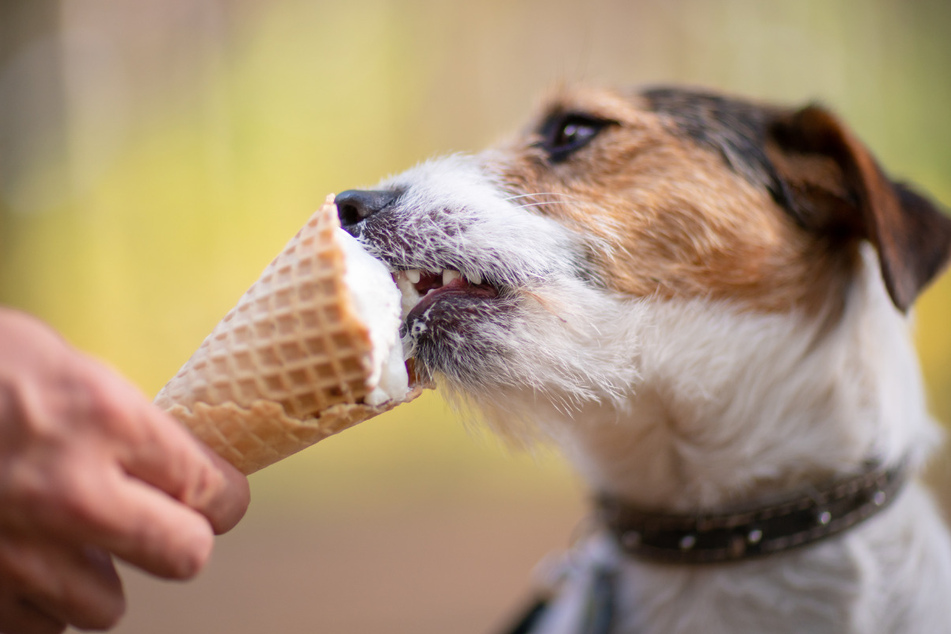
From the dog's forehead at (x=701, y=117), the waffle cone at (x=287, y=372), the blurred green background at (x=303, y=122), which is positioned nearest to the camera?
the waffle cone at (x=287, y=372)

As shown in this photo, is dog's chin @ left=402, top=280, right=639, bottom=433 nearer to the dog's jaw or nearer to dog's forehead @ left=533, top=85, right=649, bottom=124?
the dog's jaw

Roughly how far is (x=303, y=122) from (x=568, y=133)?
5.95 meters

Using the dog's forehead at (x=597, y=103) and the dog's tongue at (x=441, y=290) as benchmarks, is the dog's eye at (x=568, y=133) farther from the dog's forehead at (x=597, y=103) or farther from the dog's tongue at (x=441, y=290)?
the dog's tongue at (x=441, y=290)

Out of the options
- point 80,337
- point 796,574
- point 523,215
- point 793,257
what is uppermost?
point 523,215

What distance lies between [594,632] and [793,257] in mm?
1009

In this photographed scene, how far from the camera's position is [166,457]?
81 centimetres

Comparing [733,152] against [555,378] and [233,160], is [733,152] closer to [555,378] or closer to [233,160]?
[555,378]

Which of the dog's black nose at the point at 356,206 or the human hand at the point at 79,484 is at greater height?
the dog's black nose at the point at 356,206

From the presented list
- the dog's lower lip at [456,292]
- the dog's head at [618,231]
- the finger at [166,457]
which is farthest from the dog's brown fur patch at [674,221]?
the finger at [166,457]

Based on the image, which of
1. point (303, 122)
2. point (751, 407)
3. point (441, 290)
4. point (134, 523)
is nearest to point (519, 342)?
point (441, 290)

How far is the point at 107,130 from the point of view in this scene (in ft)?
23.1

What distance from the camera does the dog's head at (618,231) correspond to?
1271mm

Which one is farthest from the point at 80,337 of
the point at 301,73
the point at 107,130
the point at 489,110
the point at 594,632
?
the point at 594,632

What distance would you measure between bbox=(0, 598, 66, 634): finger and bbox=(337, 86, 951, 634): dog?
26.5 inches
